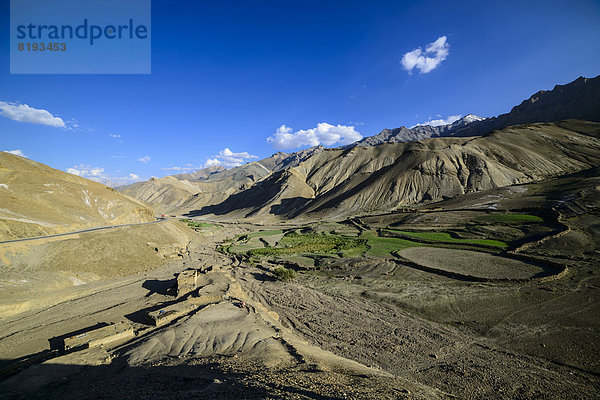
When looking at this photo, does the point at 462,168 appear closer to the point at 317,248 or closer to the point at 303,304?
the point at 317,248

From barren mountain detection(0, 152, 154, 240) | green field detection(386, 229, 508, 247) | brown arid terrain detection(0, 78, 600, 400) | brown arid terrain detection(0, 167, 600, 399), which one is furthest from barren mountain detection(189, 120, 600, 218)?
barren mountain detection(0, 152, 154, 240)

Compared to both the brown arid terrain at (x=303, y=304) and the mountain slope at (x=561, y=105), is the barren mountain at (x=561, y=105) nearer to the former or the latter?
the mountain slope at (x=561, y=105)

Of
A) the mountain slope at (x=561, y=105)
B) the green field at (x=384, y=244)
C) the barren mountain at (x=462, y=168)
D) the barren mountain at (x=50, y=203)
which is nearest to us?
the barren mountain at (x=50, y=203)

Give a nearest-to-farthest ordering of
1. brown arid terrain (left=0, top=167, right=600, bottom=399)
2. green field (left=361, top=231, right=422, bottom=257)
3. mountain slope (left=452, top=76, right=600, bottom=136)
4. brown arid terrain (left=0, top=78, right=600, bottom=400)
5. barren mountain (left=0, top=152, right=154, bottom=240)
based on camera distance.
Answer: brown arid terrain (left=0, top=167, right=600, bottom=399) → brown arid terrain (left=0, top=78, right=600, bottom=400) → barren mountain (left=0, top=152, right=154, bottom=240) → green field (left=361, top=231, right=422, bottom=257) → mountain slope (left=452, top=76, right=600, bottom=136)

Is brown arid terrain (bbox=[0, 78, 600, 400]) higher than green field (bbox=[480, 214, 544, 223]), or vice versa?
green field (bbox=[480, 214, 544, 223])

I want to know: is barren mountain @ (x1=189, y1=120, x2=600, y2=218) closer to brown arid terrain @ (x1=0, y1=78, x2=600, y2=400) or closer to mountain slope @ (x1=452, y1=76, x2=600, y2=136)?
brown arid terrain @ (x1=0, y1=78, x2=600, y2=400)

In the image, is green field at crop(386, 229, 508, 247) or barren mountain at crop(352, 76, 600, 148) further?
barren mountain at crop(352, 76, 600, 148)

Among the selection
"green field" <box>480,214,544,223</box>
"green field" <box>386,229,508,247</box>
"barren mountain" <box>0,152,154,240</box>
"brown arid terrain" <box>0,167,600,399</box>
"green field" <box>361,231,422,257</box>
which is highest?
"barren mountain" <box>0,152,154,240</box>

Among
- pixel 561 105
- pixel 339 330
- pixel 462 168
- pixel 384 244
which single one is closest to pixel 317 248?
pixel 384 244

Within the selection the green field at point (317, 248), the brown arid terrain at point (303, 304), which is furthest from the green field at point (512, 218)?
the green field at point (317, 248)
